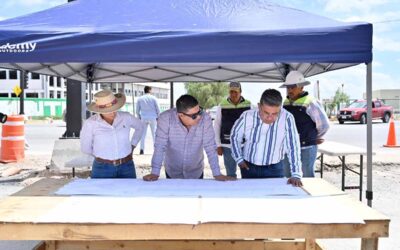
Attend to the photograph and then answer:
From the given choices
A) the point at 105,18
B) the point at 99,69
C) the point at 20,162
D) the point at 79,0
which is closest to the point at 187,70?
the point at 99,69

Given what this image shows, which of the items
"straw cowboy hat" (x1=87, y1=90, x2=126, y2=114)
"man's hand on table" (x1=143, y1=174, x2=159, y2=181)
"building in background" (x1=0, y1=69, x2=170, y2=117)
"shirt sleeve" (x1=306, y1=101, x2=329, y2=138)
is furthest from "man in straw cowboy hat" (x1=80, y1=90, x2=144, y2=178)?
"building in background" (x1=0, y1=69, x2=170, y2=117)

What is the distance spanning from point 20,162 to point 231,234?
8.41 m

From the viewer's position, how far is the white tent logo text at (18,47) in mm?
4059

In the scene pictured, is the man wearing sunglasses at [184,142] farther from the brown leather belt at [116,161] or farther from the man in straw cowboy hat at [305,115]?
the man in straw cowboy hat at [305,115]

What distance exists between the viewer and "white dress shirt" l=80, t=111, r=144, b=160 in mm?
4375

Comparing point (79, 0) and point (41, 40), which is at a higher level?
point (79, 0)

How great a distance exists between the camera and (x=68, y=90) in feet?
30.1

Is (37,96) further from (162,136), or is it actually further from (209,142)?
(209,142)

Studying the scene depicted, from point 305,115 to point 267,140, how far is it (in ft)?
4.37

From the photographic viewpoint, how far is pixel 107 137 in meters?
4.40

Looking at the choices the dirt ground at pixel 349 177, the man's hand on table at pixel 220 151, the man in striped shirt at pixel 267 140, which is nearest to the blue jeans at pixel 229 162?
the man's hand on table at pixel 220 151

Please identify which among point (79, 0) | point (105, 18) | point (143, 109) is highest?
point (79, 0)

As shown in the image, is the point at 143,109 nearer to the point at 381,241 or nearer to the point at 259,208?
the point at 381,241

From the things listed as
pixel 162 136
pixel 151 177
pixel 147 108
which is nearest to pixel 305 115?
pixel 162 136
